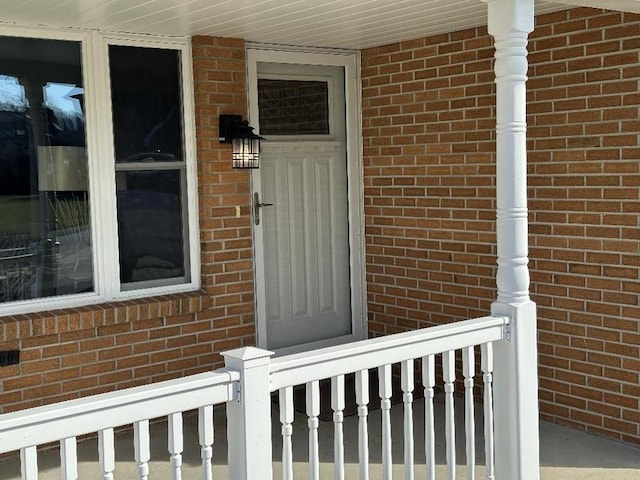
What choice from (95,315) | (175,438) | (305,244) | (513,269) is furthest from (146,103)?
(175,438)

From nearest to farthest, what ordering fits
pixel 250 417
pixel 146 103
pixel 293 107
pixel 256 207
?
pixel 250 417, pixel 146 103, pixel 256 207, pixel 293 107

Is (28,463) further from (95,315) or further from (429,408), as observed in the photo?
(95,315)

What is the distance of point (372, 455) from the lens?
4.88 metres

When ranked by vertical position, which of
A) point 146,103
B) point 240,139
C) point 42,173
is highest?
point 146,103

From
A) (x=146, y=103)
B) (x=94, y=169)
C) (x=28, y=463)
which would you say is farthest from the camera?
(x=146, y=103)

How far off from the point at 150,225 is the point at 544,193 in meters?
2.51

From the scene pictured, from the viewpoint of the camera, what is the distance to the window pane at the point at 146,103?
5395mm

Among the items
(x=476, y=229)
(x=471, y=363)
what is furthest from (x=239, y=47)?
(x=471, y=363)

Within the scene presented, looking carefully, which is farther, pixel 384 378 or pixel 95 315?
pixel 95 315

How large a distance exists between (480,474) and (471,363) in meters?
1.24

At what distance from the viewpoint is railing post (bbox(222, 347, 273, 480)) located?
2.83 m

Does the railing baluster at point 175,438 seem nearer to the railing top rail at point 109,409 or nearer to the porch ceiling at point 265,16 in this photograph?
the railing top rail at point 109,409

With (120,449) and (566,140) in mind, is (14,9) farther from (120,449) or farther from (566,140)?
(566,140)

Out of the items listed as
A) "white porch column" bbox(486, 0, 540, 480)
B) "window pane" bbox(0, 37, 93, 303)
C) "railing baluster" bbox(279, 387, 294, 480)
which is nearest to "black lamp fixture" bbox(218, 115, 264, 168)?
"window pane" bbox(0, 37, 93, 303)
